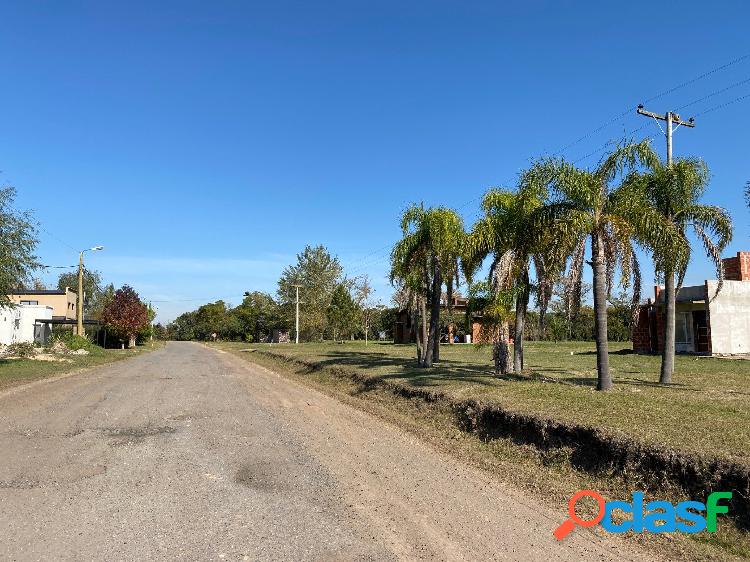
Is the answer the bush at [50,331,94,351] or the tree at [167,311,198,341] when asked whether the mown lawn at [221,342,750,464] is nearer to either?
the bush at [50,331,94,351]

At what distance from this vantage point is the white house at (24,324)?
3875cm

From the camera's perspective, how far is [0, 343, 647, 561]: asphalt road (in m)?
4.81

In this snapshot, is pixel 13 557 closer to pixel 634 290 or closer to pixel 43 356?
pixel 634 290

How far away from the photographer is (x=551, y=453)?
798 cm

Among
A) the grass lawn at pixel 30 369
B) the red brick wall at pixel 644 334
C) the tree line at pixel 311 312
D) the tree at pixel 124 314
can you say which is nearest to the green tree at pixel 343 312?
the tree line at pixel 311 312

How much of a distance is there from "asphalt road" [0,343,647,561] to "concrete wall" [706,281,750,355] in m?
21.2

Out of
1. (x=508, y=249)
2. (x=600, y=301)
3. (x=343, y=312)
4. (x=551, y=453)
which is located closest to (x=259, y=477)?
(x=551, y=453)

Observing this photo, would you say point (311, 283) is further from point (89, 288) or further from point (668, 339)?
point (668, 339)

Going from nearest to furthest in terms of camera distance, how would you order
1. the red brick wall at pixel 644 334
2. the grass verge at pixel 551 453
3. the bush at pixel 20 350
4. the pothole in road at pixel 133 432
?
the grass verge at pixel 551 453 < the pothole in road at pixel 133 432 < the red brick wall at pixel 644 334 < the bush at pixel 20 350

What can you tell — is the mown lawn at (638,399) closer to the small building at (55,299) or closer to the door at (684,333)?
the door at (684,333)

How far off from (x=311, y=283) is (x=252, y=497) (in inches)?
3086

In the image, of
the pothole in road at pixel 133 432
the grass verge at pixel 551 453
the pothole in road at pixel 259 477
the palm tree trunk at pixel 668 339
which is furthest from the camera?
the palm tree trunk at pixel 668 339

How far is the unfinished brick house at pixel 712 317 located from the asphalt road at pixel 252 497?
66.9 feet

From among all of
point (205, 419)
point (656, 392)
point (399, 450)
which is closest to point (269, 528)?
point (399, 450)
